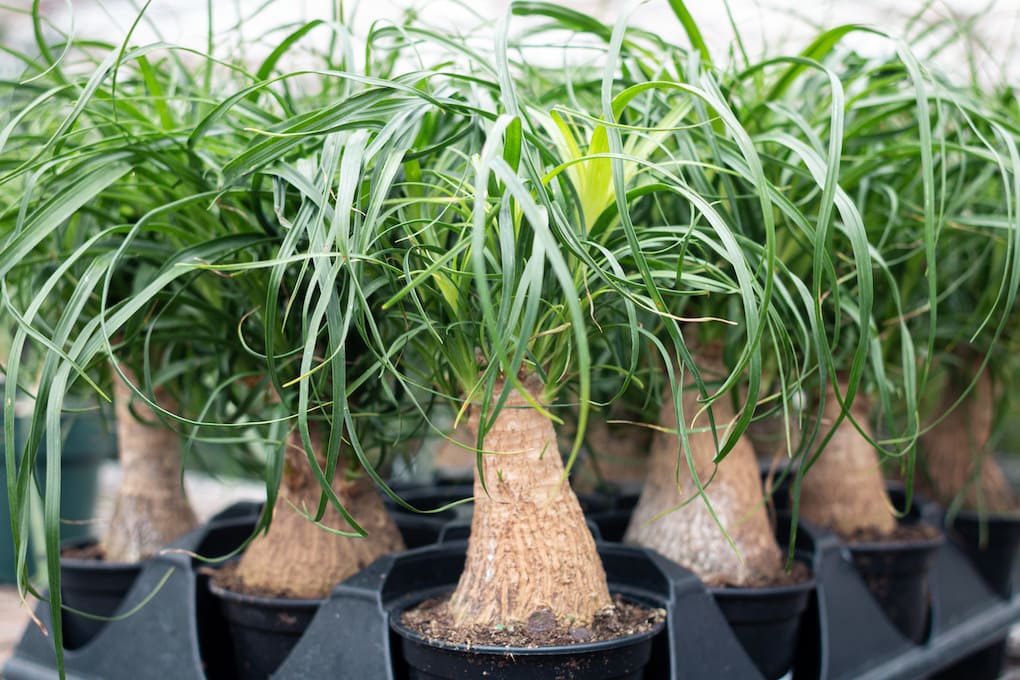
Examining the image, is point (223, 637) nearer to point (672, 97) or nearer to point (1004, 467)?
point (672, 97)

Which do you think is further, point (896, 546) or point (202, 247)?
point (896, 546)

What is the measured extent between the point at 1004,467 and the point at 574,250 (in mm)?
1878

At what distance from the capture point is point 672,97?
25.0 inches

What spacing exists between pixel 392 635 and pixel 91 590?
1.13ft

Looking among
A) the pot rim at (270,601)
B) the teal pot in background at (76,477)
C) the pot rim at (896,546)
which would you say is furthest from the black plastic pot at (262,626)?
the teal pot in background at (76,477)

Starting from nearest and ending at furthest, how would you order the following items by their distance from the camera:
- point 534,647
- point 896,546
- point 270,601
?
1. point 534,647
2. point 270,601
3. point 896,546

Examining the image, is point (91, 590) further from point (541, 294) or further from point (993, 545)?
point (993, 545)

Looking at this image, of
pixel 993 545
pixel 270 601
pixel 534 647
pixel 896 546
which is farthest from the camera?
pixel 993 545

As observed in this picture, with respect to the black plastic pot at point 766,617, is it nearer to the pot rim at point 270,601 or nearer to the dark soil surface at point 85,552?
the pot rim at point 270,601

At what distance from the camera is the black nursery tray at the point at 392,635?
545 mm

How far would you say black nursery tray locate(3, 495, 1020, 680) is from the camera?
54 cm

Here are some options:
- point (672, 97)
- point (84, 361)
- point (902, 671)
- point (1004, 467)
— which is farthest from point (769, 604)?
point (1004, 467)

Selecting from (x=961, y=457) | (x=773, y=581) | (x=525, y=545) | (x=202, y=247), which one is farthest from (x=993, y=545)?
(x=202, y=247)

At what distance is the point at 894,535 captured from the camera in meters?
0.81
